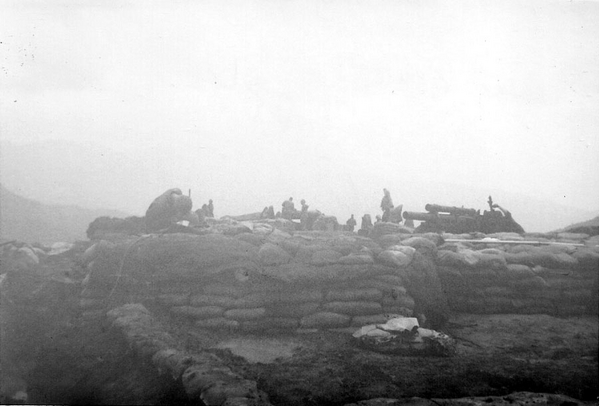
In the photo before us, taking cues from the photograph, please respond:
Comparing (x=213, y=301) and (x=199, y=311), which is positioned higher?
(x=213, y=301)

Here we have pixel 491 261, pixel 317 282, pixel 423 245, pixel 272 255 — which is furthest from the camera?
pixel 423 245

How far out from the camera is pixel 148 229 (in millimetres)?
6629

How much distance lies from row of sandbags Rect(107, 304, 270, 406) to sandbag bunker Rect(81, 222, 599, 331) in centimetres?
54

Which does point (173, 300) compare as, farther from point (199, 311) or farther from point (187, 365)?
point (187, 365)

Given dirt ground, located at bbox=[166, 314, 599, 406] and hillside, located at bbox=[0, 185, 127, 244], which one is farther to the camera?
hillside, located at bbox=[0, 185, 127, 244]

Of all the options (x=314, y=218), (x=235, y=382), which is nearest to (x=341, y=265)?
(x=235, y=382)

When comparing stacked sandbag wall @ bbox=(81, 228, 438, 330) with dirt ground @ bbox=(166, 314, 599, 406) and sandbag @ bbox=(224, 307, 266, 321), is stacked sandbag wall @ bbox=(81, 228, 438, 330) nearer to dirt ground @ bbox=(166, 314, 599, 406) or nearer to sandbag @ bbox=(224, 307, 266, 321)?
sandbag @ bbox=(224, 307, 266, 321)

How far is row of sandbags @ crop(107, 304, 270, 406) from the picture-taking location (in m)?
2.90

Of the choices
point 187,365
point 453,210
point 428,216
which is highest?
point 453,210

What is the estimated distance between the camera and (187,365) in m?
3.35

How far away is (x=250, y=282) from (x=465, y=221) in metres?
6.46

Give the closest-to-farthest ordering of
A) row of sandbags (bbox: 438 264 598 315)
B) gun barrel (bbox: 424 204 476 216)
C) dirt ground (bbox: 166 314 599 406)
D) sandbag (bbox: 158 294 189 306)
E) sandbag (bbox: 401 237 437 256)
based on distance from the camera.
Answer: dirt ground (bbox: 166 314 599 406)
sandbag (bbox: 158 294 189 306)
row of sandbags (bbox: 438 264 598 315)
sandbag (bbox: 401 237 437 256)
gun barrel (bbox: 424 204 476 216)

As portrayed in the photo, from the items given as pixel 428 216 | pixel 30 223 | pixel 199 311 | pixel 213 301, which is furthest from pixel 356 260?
pixel 30 223

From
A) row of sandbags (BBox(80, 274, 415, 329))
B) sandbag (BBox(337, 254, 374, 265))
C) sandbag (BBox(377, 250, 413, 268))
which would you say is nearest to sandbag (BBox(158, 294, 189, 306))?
row of sandbags (BBox(80, 274, 415, 329))
